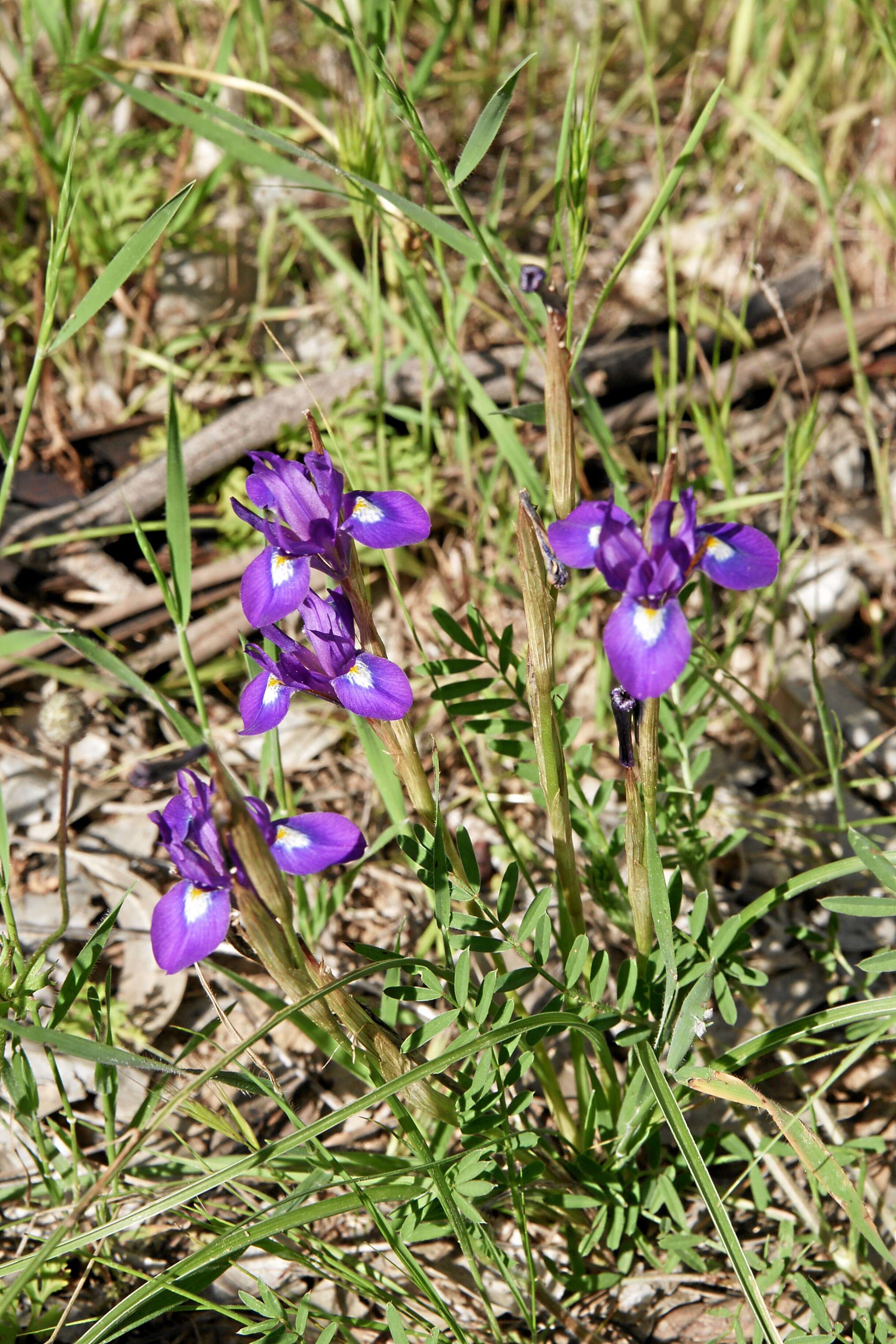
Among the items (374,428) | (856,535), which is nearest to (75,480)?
(374,428)

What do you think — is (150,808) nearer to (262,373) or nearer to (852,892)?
(262,373)

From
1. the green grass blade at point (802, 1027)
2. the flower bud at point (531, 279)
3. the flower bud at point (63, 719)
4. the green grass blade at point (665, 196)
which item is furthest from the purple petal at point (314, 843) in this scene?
the flower bud at point (63, 719)

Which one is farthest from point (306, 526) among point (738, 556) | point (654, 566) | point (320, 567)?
point (738, 556)

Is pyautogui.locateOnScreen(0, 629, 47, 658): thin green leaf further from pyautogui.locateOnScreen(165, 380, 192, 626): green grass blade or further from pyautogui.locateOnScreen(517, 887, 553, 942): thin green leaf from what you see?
pyautogui.locateOnScreen(517, 887, 553, 942): thin green leaf

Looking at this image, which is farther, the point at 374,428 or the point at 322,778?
the point at 374,428

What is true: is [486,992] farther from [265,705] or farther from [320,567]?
[320,567]

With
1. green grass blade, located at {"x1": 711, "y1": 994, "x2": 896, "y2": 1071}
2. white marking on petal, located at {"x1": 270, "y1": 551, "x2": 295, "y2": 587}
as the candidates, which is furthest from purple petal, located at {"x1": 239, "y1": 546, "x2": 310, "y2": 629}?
green grass blade, located at {"x1": 711, "y1": 994, "x2": 896, "y2": 1071}

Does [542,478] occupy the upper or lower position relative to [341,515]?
lower
